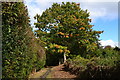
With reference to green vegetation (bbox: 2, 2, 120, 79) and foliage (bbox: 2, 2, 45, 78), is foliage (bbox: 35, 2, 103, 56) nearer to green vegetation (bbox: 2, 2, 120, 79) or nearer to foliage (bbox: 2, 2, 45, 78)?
green vegetation (bbox: 2, 2, 120, 79)

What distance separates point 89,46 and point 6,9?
12069 mm

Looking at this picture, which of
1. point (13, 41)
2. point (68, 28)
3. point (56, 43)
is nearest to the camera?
point (13, 41)

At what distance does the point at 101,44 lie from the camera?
20.0 meters

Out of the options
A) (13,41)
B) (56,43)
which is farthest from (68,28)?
(13,41)

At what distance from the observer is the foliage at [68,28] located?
14.6 m

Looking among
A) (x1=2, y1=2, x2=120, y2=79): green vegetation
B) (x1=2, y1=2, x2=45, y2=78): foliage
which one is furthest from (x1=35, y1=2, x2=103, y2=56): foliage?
(x1=2, y1=2, x2=45, y2=78): foliage

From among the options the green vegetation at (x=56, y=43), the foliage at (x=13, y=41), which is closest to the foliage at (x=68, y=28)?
the green vegetation at (x=56, y=43)

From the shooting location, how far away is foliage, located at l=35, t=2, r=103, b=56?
14.6 metres

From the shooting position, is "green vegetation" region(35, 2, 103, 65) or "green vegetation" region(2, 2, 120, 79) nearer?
"green vegetation" region(2, 2, 120, 79)

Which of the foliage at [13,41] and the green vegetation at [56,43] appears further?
the green vegetation at [56,43]

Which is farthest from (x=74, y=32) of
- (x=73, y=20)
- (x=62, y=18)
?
(x=62, y=18)

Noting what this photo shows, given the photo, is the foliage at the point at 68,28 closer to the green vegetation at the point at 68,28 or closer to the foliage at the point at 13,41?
the green vegetation at the point at 68,28

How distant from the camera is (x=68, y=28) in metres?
14.6

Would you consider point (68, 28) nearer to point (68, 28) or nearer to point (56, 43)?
point (68, 28)
